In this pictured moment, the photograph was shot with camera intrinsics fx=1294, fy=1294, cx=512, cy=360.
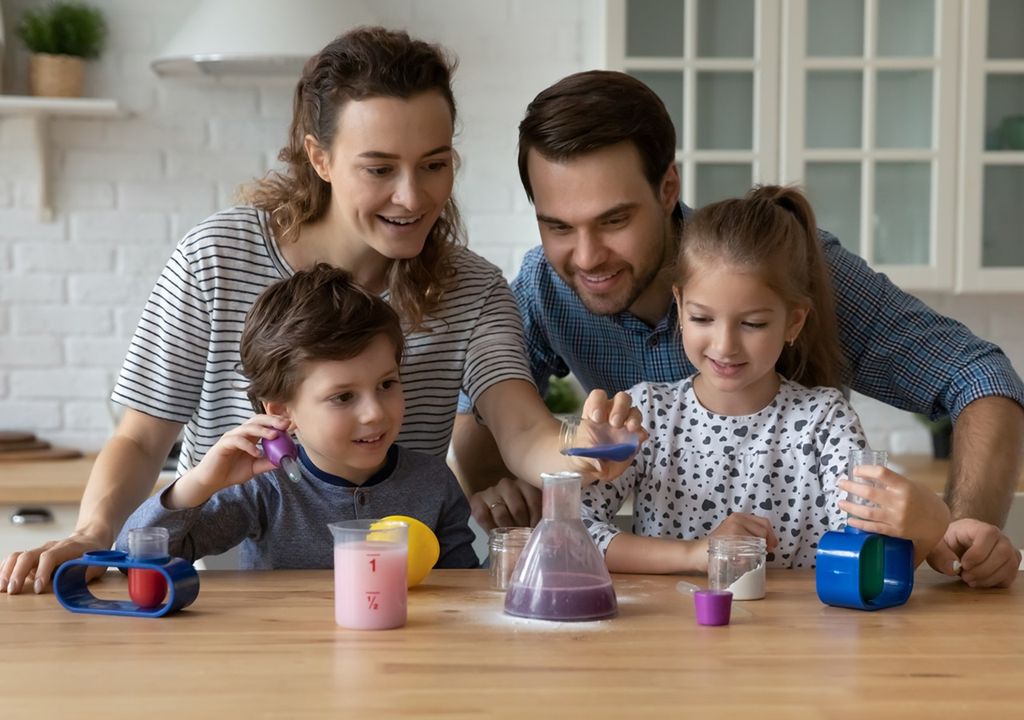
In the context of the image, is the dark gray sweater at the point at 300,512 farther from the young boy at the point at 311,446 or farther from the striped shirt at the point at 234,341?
the striped shirt at the point at 234,341

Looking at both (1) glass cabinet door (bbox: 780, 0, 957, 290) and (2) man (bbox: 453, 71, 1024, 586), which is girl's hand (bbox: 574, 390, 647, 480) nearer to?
(2) man (bbox: 453, 71, 1024, 586)

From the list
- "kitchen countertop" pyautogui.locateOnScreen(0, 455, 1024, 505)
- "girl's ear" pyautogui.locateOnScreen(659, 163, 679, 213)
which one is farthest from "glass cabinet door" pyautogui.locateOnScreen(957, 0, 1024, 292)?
"girl's ear" pyautogui.locateOnScreen(659, 163, 679, 213)

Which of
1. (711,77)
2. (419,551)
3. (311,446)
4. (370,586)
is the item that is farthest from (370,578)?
(711,77)

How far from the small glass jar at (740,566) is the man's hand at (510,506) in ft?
1.86

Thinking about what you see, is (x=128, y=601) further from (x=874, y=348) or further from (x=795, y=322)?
(x=874, y=348)

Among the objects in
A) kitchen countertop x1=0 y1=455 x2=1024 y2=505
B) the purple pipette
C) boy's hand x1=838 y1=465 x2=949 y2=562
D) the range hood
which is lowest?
kitchen countertop x1=0 y1=455 x2=1024 y2=505

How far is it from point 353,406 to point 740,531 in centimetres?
55

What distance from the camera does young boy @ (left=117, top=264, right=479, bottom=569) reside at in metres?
1.76

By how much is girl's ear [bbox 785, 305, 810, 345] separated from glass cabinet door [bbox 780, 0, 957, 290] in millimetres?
1566

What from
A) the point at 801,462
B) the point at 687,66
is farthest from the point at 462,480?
the point at 687,66

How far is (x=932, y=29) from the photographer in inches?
136

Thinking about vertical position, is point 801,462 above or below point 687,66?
below

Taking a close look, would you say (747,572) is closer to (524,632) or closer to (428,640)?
(524,632)

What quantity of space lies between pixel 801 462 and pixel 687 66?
1.77 metres
